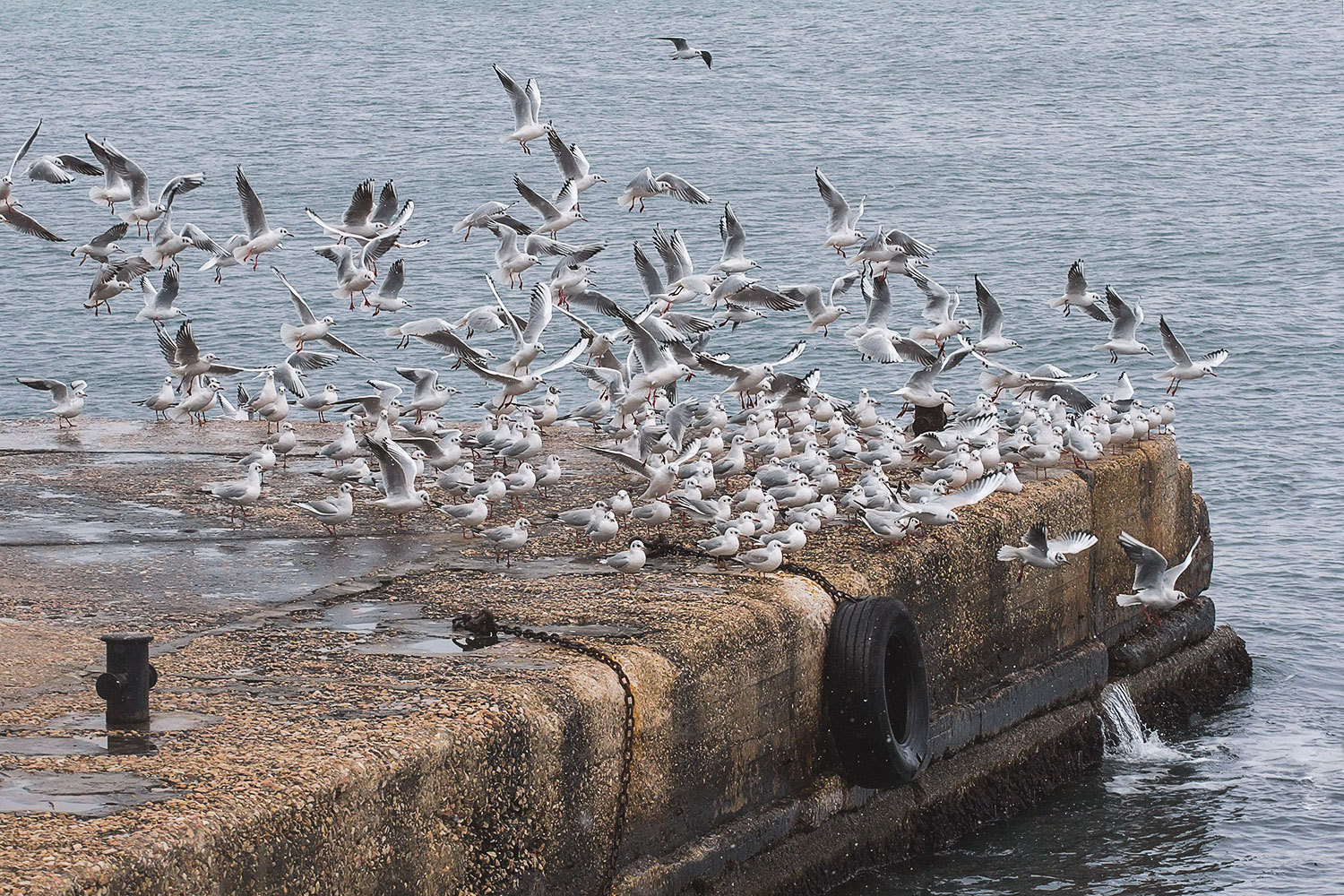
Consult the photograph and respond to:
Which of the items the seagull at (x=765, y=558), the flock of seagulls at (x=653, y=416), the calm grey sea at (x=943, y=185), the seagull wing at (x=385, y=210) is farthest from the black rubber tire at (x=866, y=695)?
the seagull wing at (x=385, y=210)

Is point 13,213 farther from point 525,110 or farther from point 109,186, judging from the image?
point 525,110

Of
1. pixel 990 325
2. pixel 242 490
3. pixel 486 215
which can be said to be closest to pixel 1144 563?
pixel 990 325

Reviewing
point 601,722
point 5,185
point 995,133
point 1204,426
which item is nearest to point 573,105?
point 995,133

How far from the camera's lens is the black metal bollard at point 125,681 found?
7113 millimetres

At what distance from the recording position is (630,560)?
1050 centimetres

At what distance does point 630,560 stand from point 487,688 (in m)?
2.78

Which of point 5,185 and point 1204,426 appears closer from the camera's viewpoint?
point 5,185

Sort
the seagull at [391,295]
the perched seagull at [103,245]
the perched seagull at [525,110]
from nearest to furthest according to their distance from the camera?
the perched seagull at [525,110] < the seagull at [391,295] < the perched seagull at [103,245]

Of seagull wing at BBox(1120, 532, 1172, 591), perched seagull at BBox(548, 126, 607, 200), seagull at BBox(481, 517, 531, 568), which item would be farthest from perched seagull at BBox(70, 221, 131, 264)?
seagull wing at BBox(1120, 532, 1172, 591)

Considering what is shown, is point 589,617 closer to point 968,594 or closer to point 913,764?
point 913,764

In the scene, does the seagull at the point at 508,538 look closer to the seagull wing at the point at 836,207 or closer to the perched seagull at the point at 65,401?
the perched seagull at the point at 65,401

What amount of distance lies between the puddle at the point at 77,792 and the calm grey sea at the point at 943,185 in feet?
16.5

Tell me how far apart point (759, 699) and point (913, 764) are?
1.37 meters

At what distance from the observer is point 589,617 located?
30.6ft
